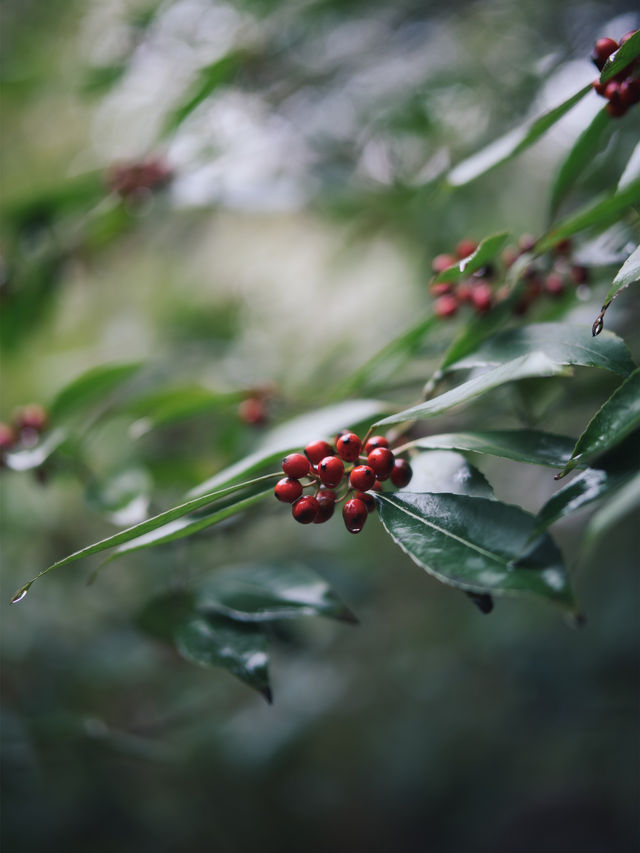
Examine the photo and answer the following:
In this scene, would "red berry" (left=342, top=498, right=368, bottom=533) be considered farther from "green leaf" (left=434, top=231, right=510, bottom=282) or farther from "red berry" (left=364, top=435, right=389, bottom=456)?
"green leaf" (left=434, top=231, right=510, bottom=282)

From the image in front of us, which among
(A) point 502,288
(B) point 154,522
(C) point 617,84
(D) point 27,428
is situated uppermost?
(C) point 617,84

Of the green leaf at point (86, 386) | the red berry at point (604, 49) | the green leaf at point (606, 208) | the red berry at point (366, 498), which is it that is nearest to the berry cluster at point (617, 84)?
the red berry at point (604, 49)

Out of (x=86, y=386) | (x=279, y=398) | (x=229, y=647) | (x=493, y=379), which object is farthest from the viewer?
(x=279, y=398)

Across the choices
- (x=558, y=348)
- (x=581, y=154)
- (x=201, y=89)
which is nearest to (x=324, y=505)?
(x=558, y=348)

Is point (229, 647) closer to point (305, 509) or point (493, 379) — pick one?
point (305, 509)

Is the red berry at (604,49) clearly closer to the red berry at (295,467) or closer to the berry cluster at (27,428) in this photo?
the red berry at (295,467)

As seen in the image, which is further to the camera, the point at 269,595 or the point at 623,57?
the point at 269,595
